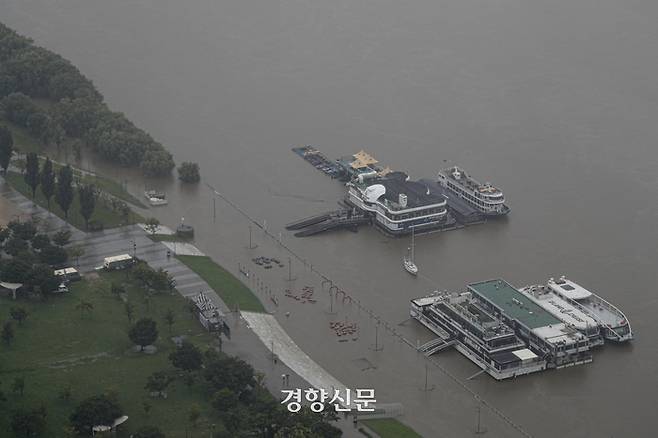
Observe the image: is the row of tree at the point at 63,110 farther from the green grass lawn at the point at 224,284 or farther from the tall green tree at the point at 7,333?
the tall green tree at the point at 7,333

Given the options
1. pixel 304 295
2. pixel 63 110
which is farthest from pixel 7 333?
pixel 63 110

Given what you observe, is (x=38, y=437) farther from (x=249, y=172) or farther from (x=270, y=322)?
(x=249, y=172)

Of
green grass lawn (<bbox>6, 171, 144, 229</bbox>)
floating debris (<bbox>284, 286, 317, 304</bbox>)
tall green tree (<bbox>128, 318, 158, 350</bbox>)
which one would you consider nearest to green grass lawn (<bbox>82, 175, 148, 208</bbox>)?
green grass lawn (<bbox>6, 171, 144, 229</bbox>)

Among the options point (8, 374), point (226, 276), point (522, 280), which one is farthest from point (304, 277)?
point (8, 374)

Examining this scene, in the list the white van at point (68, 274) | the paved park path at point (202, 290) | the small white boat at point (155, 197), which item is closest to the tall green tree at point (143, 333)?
the paved park path at point (202, 290)

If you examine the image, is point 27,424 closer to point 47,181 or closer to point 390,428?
point 390,428

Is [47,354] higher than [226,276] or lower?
lower
